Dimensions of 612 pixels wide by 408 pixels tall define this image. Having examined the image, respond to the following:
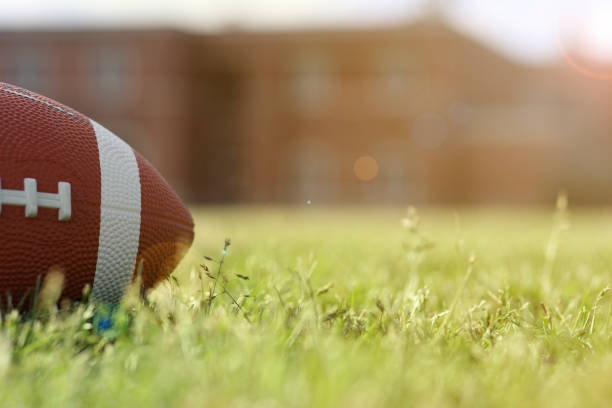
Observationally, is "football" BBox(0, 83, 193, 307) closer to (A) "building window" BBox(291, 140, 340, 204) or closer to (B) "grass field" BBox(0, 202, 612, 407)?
(B) "grass field" BBox(0, 202, 612, 407)

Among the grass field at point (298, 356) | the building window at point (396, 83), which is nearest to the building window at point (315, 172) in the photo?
the building window at point (396, 83)

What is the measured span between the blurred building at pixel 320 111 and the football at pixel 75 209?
24214 mm

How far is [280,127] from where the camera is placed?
2744 cm

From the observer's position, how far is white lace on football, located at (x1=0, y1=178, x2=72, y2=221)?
201 centimetres

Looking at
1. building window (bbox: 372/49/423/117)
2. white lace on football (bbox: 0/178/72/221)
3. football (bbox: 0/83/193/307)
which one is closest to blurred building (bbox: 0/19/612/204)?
building window (bbox: 372/49/423/117)

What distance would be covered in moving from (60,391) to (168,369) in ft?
0.71

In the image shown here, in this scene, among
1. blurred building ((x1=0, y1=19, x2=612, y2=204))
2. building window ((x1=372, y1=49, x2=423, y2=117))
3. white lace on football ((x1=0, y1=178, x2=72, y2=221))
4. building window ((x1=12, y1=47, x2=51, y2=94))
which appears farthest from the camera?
building window ((x1=12, y1=47, x2=51, y2=94))

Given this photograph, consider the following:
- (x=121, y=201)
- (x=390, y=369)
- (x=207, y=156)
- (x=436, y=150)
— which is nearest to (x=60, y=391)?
(x=390, y=369)

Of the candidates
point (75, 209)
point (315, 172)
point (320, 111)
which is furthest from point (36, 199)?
point (320, 111)

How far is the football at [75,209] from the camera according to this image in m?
2.03

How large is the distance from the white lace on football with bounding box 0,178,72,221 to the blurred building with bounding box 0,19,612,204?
24.6m

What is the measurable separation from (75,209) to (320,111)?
2525cm

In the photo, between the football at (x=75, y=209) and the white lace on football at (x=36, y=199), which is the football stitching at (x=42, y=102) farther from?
the white lace on football at (x=36, y=199)

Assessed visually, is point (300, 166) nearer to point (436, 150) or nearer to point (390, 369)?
point (436, 150)
